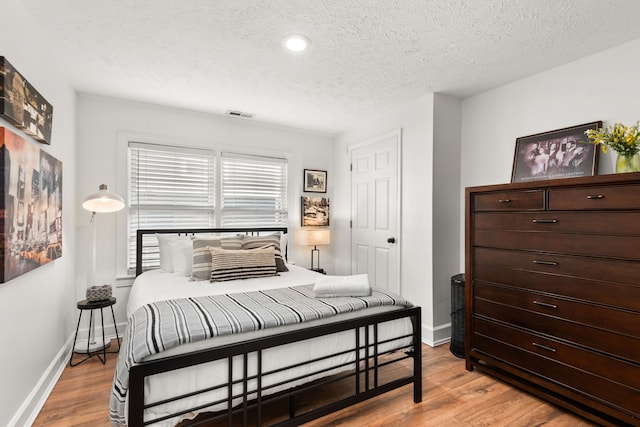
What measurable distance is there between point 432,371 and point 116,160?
3640mm

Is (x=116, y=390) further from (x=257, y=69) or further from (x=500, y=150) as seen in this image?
(x=500, y=150)

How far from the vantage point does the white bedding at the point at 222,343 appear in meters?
1.50

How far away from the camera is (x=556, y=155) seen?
2.65 m

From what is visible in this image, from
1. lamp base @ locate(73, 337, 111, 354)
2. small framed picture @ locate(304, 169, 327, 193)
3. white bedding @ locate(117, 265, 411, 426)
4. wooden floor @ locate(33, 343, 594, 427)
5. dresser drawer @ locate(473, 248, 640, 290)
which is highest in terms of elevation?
small framed picture @ locate(304, 169, 327, 193)

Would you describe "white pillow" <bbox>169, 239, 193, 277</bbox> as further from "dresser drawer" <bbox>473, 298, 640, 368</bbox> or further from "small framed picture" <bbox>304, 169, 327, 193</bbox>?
"dresser drawer" <bbox>473, 298, 640, 368</bbox>

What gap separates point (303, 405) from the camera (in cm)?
216

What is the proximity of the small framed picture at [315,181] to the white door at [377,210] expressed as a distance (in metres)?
0.47

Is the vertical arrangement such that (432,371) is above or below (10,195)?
below

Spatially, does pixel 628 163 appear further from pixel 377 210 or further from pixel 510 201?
pixel 377 210

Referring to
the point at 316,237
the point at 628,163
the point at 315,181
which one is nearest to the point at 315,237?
the point at 316,237

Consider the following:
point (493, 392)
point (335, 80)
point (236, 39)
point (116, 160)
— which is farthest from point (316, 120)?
point (493, 392)

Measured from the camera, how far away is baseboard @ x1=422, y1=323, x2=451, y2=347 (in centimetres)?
→ 321

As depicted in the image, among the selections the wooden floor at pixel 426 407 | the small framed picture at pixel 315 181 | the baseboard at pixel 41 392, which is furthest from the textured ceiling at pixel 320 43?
the wooden floor at pixel 426 407

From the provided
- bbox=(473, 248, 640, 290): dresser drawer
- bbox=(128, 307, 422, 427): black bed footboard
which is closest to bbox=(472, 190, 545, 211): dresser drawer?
bbox=(473, 248, 640, 290): dresser drawer
